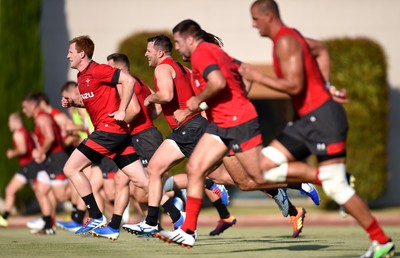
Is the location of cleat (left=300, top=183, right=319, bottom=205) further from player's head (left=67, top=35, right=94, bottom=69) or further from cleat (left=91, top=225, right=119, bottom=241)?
player's head (left=67, top=35, right=94, bottom=69)

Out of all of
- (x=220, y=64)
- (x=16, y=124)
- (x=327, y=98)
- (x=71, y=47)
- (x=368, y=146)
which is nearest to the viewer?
(x=327, y=98)

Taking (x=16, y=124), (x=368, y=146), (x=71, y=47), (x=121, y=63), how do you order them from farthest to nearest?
(x=368, y=146) < (x=16, y=124) < (x=121, y=63) < (x=71, y=47)

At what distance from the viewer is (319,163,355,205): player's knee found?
32.1ft

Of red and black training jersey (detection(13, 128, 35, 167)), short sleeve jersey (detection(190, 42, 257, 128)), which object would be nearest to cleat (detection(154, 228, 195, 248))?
short sleeve jersey (detection(190, 42, 257, 128))

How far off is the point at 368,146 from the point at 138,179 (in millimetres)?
12540

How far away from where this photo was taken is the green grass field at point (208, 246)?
37.0ft

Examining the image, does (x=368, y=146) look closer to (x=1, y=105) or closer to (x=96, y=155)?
(x=1, y=105)

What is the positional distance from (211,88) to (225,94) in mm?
387

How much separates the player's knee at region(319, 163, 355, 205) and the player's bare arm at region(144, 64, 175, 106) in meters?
3.09

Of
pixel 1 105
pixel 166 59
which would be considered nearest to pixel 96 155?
pixel 166 59

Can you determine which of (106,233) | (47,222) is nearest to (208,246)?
(106,233)

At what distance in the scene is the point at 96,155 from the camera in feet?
42.7

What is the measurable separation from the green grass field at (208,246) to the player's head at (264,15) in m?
2.21

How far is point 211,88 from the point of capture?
10578 mm
